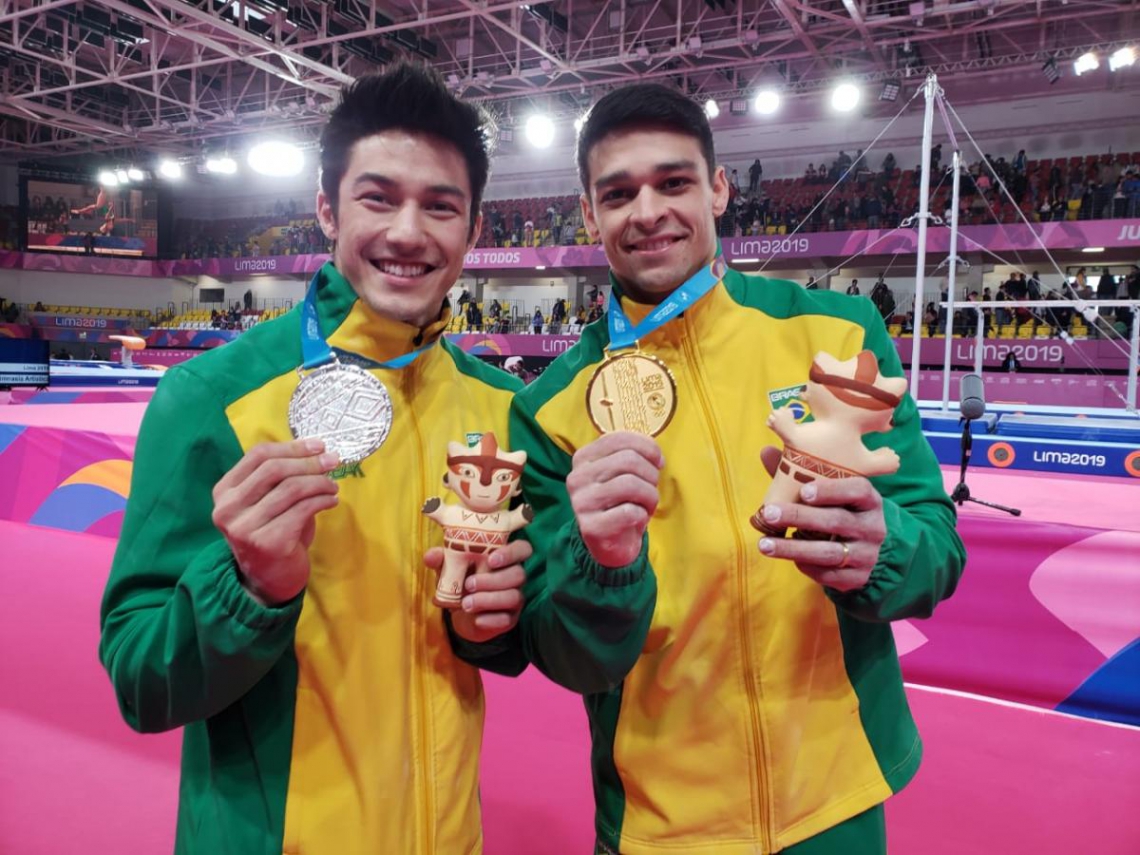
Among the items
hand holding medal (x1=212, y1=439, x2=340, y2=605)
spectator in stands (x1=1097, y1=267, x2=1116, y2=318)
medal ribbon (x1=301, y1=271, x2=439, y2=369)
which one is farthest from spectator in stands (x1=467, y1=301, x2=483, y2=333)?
hand holding medal (x1=212, y1=439, x2=340, y2=605)

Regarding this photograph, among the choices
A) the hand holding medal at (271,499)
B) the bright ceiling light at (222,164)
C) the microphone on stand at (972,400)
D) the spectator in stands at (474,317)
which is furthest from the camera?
the bright ceiling light at (222,164)

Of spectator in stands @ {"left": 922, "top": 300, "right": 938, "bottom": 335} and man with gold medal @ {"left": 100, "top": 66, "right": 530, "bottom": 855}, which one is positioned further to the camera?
spectator in stands @ {"left": 922, "top": 300, "right": 938, "bottom": 335}

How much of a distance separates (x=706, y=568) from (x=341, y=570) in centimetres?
53

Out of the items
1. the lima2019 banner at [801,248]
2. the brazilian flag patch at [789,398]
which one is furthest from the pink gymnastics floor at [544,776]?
the lima2019 banner at [801,248]

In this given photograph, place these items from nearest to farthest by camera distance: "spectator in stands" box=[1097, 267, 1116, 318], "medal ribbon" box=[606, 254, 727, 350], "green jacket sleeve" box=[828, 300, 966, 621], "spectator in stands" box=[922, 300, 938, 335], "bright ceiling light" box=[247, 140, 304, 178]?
"green jacket sleeve" box=[828, 300, 966, 621]
"medal ribbon" box=[606, 254, 727, 350]
"spectator in stands" box=[1097, 267, 1116, 318]
"spectator in stands" box=[922, 300, 938, 335]
"bright ceiling light" box=[247, 140, 304, 178]

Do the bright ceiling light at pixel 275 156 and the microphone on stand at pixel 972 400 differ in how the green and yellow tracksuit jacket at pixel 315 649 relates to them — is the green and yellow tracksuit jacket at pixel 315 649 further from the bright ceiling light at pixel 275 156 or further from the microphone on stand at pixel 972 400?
the bright ceiling light at pixel 275 156

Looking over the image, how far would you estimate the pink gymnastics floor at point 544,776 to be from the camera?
2023 millimetres

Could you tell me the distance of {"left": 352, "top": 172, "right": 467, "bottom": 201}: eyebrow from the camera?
3.64ft

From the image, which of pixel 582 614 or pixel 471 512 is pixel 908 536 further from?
pixel 471 512

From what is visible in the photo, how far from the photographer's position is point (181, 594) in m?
0.91

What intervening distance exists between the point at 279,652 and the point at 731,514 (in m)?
0.66

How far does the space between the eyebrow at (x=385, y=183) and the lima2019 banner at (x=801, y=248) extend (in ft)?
35.2

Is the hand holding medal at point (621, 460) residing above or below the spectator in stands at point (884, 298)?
below

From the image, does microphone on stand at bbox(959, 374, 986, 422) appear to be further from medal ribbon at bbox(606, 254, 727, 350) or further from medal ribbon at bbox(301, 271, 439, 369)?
medal ribbon at bbox(301, 271, 439, 369)
